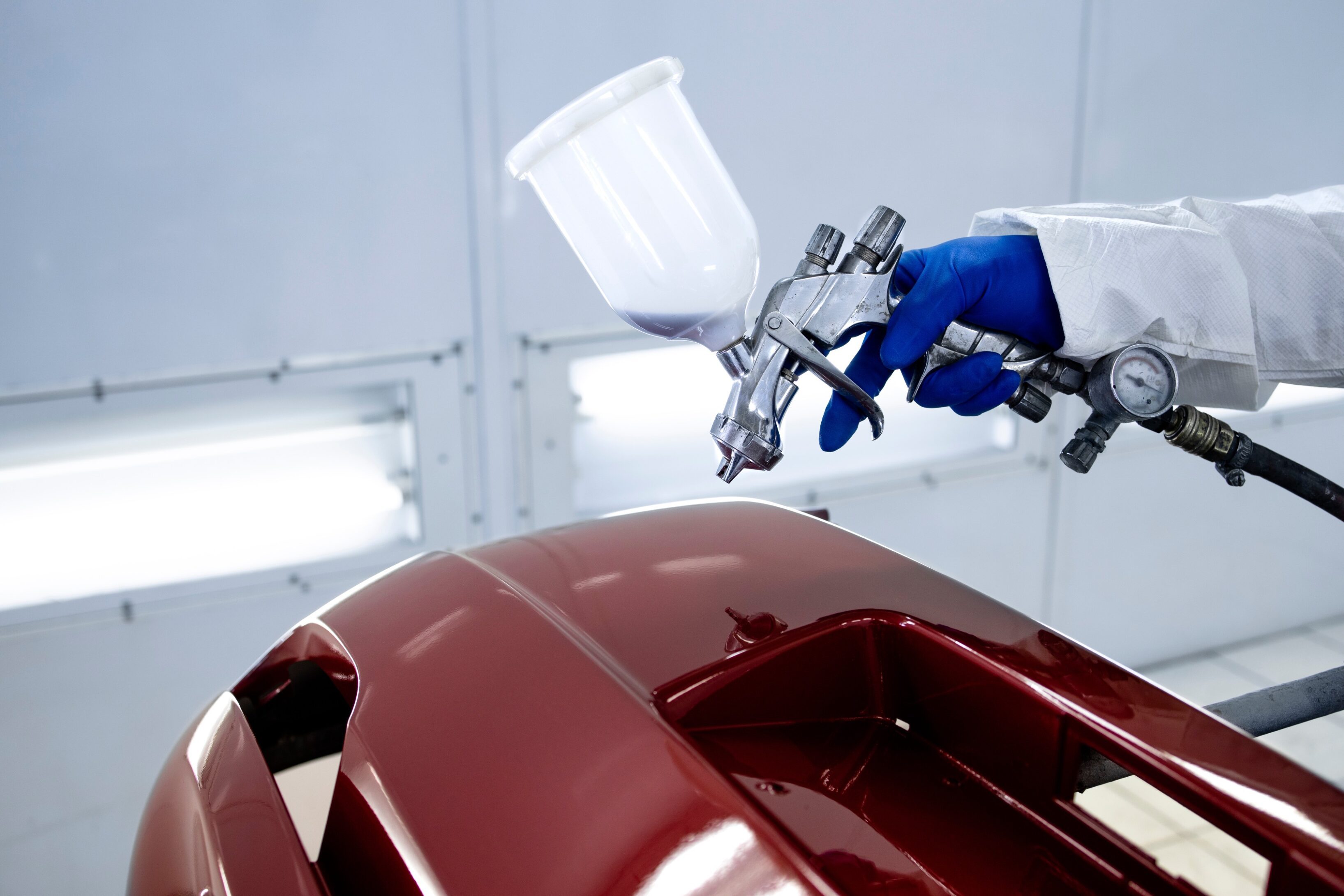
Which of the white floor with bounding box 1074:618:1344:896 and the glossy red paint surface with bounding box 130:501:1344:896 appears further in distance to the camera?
the white floor with bounding box 1074:618:1344:896

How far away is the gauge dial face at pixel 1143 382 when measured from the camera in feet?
3.12

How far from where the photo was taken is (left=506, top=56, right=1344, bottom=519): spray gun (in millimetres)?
894

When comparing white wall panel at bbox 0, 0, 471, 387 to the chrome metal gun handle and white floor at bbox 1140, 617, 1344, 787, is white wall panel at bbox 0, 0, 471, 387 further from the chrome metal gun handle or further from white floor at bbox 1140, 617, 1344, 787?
white floor at bbox 1140, 617, 1344, 787

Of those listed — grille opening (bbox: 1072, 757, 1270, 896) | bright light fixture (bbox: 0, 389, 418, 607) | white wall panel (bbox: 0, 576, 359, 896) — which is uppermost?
bright light fixture (bbox: 0, 389, 418, 607)

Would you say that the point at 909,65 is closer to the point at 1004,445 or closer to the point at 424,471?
the point at 1004,445

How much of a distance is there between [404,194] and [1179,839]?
82.4 inches

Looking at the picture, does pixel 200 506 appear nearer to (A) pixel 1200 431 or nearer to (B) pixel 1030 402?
(B) pixel 1030 402

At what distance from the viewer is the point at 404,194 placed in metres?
1.89

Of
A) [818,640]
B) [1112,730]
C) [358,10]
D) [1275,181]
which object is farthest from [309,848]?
[1275,181]

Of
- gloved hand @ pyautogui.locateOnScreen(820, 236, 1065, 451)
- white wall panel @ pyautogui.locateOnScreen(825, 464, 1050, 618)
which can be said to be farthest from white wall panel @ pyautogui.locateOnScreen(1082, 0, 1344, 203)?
gloved hand @ pyautogui.locateOnScreen(820, 236, 1065, 451)

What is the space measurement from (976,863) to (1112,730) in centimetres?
15

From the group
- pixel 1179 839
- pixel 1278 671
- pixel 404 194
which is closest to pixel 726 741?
pixel 404 194

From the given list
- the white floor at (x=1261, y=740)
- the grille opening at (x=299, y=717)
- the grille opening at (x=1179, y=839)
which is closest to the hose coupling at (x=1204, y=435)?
the white floor at (x=1261, y=740)

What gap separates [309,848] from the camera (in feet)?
4.98
